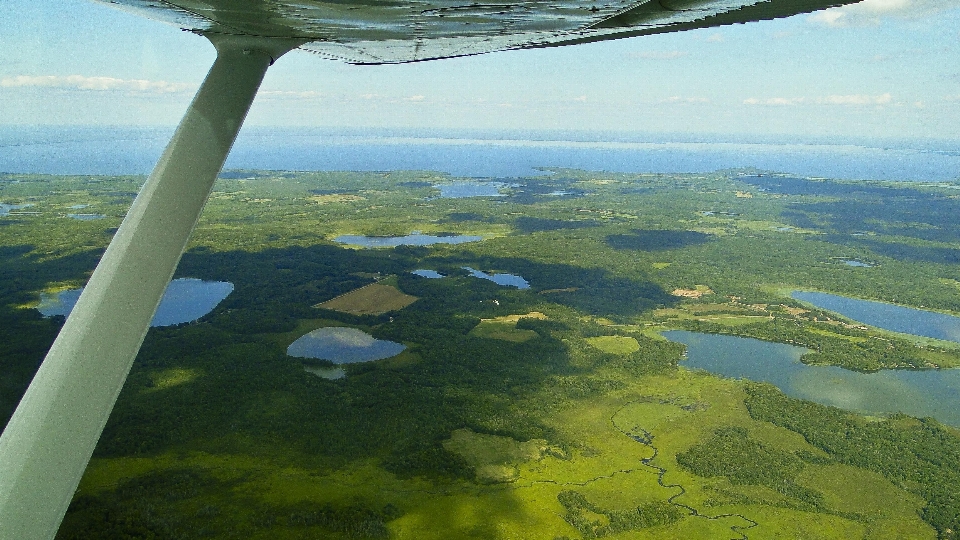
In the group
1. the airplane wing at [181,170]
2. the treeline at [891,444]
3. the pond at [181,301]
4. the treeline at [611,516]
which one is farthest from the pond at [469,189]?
the airplane wing at [181,170]

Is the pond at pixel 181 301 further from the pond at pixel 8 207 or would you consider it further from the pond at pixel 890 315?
the pond at pixel 890 315

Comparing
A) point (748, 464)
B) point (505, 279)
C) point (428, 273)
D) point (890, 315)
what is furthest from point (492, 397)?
point (890, 315)

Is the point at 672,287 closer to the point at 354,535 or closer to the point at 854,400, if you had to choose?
the point at 854,400

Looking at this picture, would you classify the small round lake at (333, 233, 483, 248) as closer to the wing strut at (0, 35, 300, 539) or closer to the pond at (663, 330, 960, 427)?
the pond at (663, 330, 960, 427)

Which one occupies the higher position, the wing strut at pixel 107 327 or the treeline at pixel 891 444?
the wing strut at pixel 107 327

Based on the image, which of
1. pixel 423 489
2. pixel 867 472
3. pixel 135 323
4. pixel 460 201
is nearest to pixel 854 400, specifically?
pixel 867 472

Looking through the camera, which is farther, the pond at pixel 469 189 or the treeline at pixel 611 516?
the pond at pixel 469 189

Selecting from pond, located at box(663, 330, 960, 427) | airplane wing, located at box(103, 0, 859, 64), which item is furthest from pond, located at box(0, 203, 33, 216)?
airplane wing, located at box(103, 0, 859, 64)
